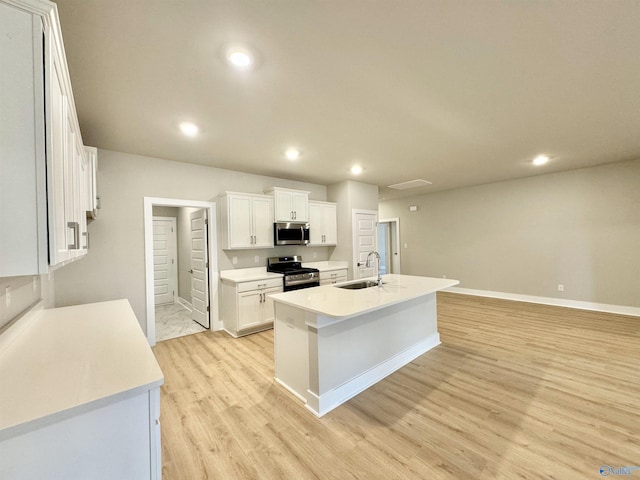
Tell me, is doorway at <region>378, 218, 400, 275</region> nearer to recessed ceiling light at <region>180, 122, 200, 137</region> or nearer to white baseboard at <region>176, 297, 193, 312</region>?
white baseboard at <region>176, 297, 193, 312</region>

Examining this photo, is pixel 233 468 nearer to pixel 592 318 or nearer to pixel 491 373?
pixel 491 373

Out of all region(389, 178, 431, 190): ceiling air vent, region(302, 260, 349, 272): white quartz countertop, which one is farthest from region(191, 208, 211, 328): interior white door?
region(389, 178, 431, 190): ceiling air vent

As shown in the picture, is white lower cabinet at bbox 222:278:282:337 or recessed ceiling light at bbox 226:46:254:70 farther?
white lower cabinet at bbox 222:278:282:337

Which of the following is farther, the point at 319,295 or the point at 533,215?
the point at 533,215

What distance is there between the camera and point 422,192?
23.6ft

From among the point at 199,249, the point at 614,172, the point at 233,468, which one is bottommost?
the point at 233,468

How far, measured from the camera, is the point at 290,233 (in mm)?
4828

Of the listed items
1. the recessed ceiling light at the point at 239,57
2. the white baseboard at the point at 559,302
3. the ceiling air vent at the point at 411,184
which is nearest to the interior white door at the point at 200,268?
the recessed ceiling light at the point at 239,57

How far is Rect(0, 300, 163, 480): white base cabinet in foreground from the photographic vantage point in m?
0.91

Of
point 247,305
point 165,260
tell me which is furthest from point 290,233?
point 165,260

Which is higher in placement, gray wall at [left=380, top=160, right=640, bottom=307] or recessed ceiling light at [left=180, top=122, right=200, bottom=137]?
recessed ceiling light at [left=180, top=122, right=200, bottom=137]

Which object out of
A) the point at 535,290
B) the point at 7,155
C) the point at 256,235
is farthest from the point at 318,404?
the point at 535,290

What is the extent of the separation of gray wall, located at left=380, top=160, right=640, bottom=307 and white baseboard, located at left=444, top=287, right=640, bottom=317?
83 mm

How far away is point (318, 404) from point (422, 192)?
20.5 feet
